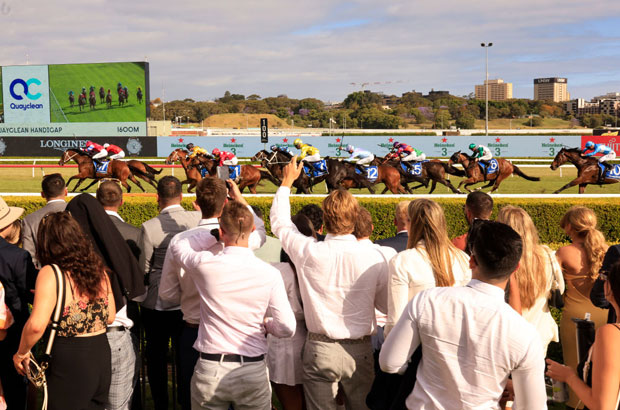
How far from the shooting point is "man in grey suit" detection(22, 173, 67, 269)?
136 inches

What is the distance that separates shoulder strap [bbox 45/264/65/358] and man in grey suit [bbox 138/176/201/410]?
855 mm

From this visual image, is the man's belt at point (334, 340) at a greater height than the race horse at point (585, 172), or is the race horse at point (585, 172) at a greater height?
the race horse at point (585, 172)

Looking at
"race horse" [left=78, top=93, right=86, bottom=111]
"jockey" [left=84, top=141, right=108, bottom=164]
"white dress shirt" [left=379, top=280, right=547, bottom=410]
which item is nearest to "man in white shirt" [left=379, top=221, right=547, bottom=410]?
"white dress shirt" [left=379, top=280, right=547, bottom=410]

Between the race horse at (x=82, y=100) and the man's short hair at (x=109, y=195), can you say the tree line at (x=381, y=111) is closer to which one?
the race horse at (x=82, y=100)

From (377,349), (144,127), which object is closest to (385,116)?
(144,127)

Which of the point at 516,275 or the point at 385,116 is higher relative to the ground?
the point at 385,116

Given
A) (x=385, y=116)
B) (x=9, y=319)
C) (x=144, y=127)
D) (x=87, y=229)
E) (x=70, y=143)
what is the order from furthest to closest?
(x=385, y=116) → (x=144, y=127) → (x=70, y=143) → (x=87, y=229) → (x=9, y=319)

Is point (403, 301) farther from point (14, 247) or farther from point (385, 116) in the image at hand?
point (385, 116)

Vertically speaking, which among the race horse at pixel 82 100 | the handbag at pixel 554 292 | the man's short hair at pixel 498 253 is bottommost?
the handbag at pixel 554 292

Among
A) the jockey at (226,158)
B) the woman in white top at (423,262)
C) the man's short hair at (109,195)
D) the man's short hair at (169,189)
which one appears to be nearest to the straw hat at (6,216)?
the man's short hair at (109,195)

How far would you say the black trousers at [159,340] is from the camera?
10.5 feet

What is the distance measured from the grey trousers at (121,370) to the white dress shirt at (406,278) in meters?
1.11

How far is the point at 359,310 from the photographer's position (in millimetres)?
2486

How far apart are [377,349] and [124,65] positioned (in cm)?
2958
